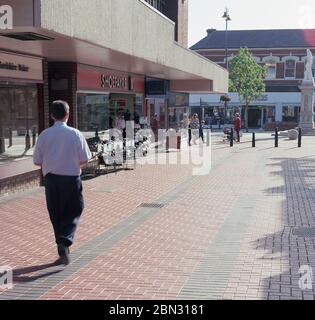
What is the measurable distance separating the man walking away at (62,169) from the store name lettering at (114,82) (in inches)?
433

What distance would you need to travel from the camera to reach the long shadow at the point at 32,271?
5508 millimetres

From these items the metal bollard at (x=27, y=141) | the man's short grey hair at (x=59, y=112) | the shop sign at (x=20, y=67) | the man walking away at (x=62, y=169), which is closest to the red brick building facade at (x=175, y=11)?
the shop sign at (x=20, y=67)

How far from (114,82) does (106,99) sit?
27.4 inches

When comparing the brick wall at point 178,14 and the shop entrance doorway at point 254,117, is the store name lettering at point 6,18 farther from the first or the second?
the shop entrance doorway at point 254,117

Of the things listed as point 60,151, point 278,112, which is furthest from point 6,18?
point 278,112

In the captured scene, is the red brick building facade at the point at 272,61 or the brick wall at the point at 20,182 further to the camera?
the red brick building facade at the point at 272,61

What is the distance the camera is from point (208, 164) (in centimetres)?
1709

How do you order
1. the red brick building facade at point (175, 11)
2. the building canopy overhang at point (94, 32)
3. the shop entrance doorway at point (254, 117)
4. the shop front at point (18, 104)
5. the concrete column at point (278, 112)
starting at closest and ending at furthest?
the building canopy overhang at point (94, 32), the shop front at point (18, 104), the red brick building facade at point (175, 11), the concrete column at point (278, 112), the shop entrance doorway at point (254, 117)

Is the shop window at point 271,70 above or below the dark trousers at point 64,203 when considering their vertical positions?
above

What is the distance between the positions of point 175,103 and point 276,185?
17008 mm

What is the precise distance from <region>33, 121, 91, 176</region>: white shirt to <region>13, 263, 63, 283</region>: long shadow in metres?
1.08

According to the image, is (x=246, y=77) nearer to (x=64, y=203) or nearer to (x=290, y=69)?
(x=290, y=69)

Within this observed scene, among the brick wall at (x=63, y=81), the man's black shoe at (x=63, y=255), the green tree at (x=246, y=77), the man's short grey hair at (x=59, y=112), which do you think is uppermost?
the green tree at (x=246, y=77)

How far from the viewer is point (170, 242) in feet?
23.3
